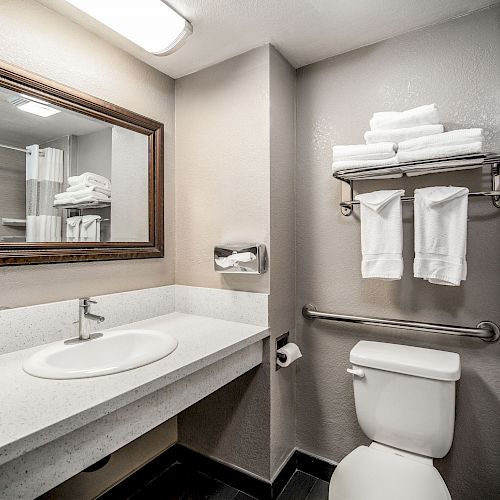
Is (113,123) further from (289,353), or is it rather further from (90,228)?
(289,353)

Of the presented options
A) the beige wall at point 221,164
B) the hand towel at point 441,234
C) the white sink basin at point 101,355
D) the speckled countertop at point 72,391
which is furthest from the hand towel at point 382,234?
the white sink basin at point 101,355

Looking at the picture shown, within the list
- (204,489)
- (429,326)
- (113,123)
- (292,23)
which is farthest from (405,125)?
(204,489)

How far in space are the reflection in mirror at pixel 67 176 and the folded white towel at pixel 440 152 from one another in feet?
4.01

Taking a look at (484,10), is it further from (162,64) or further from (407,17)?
(162,64)

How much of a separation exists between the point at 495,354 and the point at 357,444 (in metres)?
0.76

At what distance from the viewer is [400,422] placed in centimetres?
132

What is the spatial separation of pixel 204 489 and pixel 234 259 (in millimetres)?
1147

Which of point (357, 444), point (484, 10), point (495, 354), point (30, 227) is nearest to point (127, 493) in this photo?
point (357, 444)

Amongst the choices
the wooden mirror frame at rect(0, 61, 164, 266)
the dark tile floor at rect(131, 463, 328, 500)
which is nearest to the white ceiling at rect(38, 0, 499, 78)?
the wooden mirror frame at rect(0, 61, 164, 266)

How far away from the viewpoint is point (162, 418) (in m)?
1.07

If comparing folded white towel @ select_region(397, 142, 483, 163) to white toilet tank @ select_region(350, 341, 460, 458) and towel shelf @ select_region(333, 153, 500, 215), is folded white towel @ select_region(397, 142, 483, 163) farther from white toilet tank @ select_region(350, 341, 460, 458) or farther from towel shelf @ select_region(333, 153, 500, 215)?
white toilet tank @ select_region(350, 341, 460, 458)

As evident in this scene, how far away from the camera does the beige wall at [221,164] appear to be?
1.59 meters

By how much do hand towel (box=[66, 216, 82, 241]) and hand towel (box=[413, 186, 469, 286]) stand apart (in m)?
1.41

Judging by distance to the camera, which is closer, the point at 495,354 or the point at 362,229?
the point at 495,354
